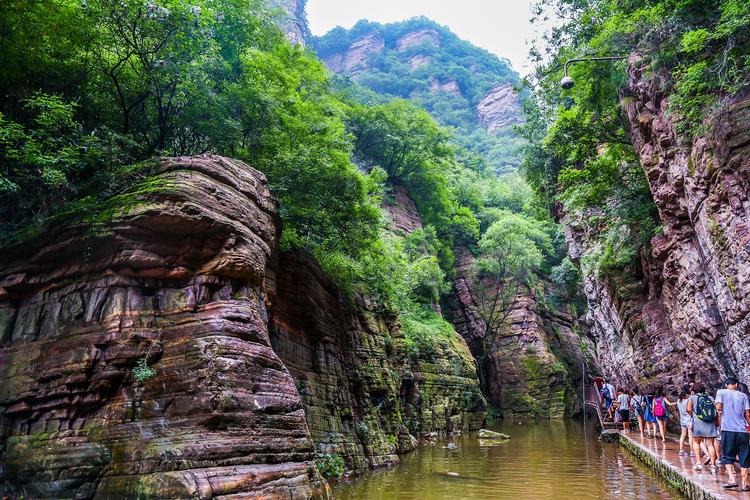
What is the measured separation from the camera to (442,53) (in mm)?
109312

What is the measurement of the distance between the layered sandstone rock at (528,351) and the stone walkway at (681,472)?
21.7 metres

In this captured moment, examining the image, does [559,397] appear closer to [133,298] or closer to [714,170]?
[714,170]

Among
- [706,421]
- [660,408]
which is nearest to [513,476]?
[706,421]

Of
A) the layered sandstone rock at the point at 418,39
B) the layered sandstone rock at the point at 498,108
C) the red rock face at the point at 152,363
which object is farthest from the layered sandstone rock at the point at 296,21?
the red rock face at the point at 152,363

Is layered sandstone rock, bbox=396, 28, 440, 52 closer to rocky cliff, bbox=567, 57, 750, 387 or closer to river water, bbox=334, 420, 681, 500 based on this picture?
rocky cliff, bbox=567, 57, 750, 387

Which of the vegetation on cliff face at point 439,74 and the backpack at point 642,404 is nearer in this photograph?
the backpack at point 642,404

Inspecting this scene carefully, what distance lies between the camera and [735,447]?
8.31m

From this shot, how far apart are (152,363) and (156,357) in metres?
0.11

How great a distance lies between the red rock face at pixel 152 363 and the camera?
24.8ft

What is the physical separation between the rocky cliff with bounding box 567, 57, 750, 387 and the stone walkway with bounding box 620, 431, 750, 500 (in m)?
2.23

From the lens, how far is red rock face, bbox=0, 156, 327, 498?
24.8 feet

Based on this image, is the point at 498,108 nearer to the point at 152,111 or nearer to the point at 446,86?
the point at 446,86

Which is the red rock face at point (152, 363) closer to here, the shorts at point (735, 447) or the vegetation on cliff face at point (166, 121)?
the vegetation on cliff face at point (166, 121)

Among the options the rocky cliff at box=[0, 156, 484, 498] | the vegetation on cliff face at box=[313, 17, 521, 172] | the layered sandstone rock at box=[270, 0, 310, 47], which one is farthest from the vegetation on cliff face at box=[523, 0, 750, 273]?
the vegetation on cliff face at box=[313, 17, 521, 172]
